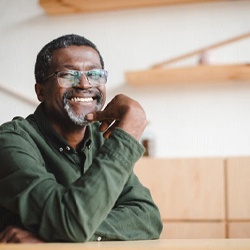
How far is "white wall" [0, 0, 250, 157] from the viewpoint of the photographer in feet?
11.2

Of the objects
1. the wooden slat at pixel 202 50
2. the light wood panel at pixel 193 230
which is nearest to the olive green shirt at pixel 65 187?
the light wood panel at pixel 193 230

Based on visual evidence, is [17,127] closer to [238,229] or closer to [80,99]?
[80,99]

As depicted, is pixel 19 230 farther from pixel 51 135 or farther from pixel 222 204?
pixel 222 204

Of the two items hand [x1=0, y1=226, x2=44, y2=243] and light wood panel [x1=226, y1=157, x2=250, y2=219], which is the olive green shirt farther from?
light wood panel [x1=226, y1=157, x2=250, y2=219]

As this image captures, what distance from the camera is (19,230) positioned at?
1.36m

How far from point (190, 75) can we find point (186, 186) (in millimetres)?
674

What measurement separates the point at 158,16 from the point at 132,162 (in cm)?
240

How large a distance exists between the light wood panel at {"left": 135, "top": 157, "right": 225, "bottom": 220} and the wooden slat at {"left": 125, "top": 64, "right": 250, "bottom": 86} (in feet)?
1.70

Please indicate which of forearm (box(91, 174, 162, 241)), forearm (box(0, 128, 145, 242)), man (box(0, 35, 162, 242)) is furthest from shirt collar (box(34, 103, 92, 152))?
forearm (box(0, 128, 145, 242))

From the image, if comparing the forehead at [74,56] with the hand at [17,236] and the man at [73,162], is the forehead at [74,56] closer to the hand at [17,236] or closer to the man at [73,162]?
the man at [73,162]

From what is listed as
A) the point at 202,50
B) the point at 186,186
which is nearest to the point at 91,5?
the point at 202,50

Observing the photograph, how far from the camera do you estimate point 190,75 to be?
3359 millimetres

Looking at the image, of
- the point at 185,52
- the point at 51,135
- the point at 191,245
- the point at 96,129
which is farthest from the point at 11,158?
the point at 185,52

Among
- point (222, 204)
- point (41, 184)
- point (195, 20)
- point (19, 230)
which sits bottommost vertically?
point (222, 204)
